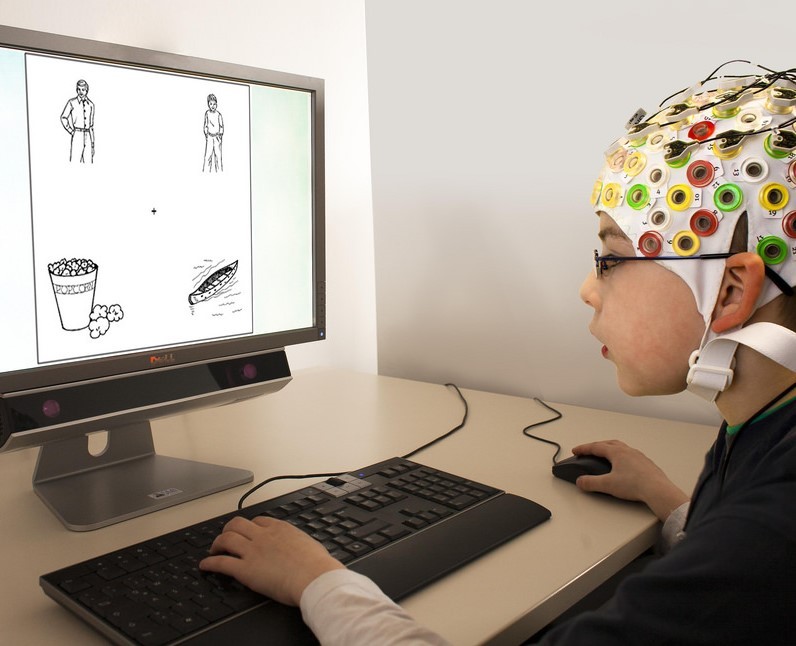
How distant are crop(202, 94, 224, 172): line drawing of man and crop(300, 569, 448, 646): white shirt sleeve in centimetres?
51

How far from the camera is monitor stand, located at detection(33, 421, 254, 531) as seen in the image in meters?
0.81

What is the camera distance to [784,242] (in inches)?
23.4

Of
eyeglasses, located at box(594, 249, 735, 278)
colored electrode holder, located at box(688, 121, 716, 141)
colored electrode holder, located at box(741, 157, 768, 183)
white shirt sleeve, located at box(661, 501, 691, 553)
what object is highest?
colored electrode holder, located at box(688, 121, 716, 141)

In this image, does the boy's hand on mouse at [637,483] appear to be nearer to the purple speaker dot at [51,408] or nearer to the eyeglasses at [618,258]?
the eyeglasses at [618,258]

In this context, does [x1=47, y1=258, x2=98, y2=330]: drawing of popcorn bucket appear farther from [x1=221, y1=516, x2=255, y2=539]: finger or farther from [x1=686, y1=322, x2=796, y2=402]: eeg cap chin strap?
[x1=686, y1=322, x2=796, y2=402]: eeg cap chin strap

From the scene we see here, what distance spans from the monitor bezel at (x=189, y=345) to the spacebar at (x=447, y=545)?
0.35 metres

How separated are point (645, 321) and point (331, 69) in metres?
1.05

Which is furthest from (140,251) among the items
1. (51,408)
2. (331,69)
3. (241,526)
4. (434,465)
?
(331,69)

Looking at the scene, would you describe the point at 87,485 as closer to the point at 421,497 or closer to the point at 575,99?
the point at 421,497

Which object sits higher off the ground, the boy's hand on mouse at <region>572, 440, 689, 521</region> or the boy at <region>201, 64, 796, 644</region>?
the boy at <region>201, 64, 796, 644</region>

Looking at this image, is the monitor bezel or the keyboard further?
the monitor bezel

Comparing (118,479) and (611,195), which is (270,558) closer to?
(118,479)

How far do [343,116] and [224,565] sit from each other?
1.11 m

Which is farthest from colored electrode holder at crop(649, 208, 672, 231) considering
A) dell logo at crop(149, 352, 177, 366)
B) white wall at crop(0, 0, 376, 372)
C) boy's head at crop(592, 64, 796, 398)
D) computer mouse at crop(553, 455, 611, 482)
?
white wall at crop(0, 0, 376, 372)
